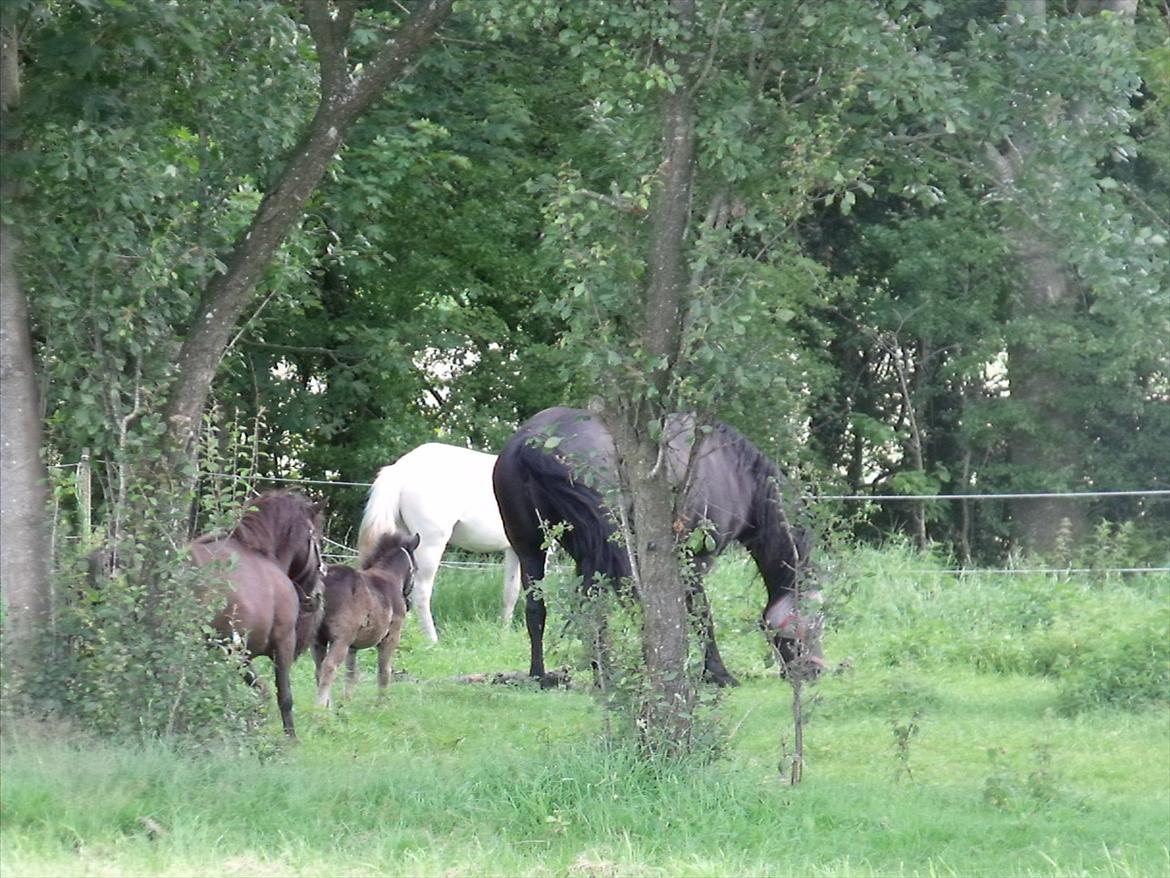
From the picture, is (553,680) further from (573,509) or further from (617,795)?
(617,795)

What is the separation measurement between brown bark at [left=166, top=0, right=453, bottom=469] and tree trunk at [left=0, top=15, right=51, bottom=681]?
0.80 metres

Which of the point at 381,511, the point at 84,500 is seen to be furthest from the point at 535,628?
the point at 84,500

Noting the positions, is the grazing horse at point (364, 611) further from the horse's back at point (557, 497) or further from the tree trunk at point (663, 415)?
the tree trunk at point (663, 415)

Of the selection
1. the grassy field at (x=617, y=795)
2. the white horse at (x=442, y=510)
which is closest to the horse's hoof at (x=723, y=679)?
the grassy field at (x=617, y=795)

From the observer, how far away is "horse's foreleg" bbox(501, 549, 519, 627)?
15945mm

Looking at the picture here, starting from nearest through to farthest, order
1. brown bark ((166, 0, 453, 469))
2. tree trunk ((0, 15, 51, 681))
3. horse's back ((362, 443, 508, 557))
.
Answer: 1. tree trunk ((0, 15, 51, 681))
2. brown bark ((166, 0, 453, 469))
3. horse's back ((362, 443, 508, 557))

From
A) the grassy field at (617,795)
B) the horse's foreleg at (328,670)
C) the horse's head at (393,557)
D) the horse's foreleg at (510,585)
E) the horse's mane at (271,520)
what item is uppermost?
the horse's mane at (271,520)

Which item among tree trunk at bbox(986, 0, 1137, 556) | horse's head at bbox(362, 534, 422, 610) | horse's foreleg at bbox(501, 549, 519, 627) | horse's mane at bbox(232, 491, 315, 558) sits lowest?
horse's foreleg at bbox(501, 549, 519, 627)

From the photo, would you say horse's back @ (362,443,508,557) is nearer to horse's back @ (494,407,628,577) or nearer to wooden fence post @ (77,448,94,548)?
horse's back @ (494,407,628,577)

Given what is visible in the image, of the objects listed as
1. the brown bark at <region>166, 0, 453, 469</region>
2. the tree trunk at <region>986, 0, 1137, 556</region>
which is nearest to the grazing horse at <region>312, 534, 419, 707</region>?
the brown bark at <region>166, 0, 453, 469</region>

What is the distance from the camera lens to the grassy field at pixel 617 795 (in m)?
6.23

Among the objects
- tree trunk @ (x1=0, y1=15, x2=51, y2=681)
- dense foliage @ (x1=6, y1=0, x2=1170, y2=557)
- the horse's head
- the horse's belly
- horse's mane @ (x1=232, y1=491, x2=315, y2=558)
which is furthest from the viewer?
the horse's belly

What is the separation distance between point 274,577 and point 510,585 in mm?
6979

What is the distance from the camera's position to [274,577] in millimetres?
9188
